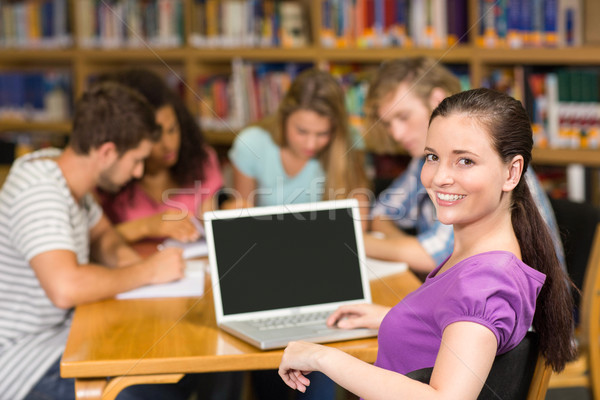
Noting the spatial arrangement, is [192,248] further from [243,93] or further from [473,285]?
[243,93]

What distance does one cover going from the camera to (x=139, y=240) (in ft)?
7.63

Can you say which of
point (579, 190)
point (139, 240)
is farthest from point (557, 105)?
point (139, 240)

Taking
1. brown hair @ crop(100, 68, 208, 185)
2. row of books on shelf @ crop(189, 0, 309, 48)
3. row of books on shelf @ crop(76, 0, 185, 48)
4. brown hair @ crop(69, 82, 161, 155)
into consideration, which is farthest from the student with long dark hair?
row of books on shelf @ crop(76, 0, 185, 48)

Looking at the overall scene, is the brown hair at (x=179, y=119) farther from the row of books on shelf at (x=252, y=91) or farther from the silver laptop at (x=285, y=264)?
the silver laptop at (x=285, y=264)

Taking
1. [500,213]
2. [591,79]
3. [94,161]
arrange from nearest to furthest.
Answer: [500,213] < [94,161] < [591,79]

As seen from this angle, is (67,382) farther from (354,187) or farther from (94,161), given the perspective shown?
(354,187)

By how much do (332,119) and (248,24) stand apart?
1.34m

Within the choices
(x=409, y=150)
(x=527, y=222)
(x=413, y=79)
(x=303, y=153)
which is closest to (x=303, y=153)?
(x=303, y=153)

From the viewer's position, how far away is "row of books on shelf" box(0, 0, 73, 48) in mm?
4098

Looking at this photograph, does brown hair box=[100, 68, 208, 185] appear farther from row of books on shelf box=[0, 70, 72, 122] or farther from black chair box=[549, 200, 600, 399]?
row of books on shelf box=[0, 70, 72, 122]

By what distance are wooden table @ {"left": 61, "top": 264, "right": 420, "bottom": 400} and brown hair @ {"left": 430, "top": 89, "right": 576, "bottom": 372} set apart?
0.39 meters

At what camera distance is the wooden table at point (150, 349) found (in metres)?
1.34

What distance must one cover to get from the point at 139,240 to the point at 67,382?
2.40ft

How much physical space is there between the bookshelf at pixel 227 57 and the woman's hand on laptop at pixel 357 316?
164 centimetres
